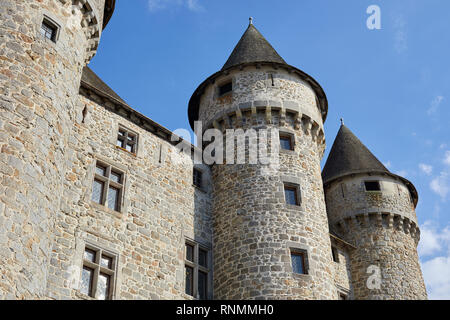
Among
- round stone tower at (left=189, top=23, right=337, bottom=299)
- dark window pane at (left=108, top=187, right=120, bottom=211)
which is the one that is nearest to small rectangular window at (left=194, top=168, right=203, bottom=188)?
round stone tower at (left=189, top=23, right=337, bottom=299)

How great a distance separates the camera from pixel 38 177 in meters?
10.6

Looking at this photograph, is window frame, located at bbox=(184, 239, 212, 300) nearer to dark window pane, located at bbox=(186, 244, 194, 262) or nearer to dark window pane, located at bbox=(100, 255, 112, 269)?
dark window pane, located at bbox=(186, 244, 194, 262)

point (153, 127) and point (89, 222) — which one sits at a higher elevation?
point (153, 127)

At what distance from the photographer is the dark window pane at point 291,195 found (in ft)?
54.8

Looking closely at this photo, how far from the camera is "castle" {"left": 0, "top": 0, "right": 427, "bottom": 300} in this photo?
10.8 metres

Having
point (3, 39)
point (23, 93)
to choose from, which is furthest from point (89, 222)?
point (3, 39)

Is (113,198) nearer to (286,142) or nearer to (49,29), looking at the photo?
(49,29)

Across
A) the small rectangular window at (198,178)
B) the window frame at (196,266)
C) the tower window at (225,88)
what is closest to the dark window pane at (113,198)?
the window frame at (196,266)

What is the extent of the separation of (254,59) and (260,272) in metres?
8.11

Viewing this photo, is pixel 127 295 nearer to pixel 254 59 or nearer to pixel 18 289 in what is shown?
pixel 18 289

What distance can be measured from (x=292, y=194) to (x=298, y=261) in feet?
7.62

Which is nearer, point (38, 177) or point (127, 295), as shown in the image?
point (38, 177)

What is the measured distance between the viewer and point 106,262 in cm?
1334

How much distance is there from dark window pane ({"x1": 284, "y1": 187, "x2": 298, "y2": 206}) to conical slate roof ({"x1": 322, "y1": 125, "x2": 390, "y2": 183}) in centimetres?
711
